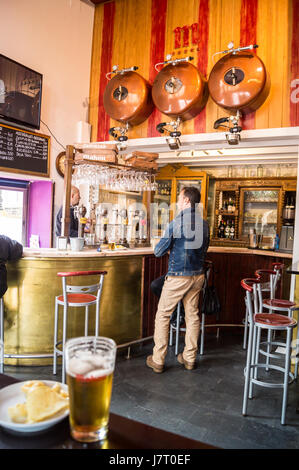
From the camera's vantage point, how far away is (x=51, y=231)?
4891mm

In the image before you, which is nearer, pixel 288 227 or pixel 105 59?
pixel 105 59

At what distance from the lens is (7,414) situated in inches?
28.3

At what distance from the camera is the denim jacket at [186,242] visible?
10.8ft

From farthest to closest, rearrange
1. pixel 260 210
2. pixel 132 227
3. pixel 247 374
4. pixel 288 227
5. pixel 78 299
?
pixel 260 210
pixel 288 227
pixel 132 227
pixel 78 299
pixel 247 374

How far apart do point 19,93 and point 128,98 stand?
138cm

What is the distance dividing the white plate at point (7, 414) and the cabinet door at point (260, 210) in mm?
6959

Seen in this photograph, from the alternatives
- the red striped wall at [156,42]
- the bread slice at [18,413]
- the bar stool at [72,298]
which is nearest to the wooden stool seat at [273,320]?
the bar stool at [72,298]

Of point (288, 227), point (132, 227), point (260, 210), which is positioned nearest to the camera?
point (132, 227)

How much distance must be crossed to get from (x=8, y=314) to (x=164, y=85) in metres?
3.27

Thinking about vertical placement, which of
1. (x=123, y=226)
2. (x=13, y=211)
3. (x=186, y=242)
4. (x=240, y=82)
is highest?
(x=240, y=82)

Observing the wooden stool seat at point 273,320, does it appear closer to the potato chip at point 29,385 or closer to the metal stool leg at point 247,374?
the metal stool leg at point 247,374

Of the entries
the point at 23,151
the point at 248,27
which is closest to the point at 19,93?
the point at 23,151

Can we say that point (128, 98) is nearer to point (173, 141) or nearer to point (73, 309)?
point (173, 141)
